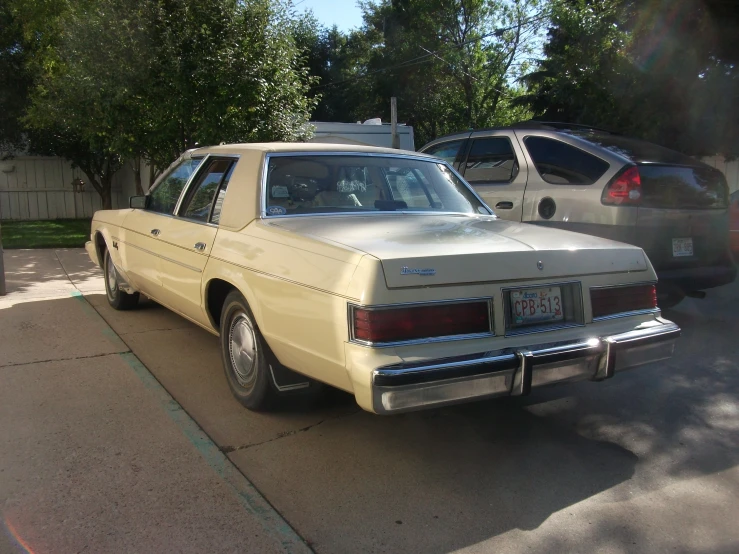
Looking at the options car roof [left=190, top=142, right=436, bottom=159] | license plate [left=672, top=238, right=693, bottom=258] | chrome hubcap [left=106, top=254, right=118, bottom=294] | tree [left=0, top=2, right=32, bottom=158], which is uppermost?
tree [left=0, top=2, right=32, bottom=158]

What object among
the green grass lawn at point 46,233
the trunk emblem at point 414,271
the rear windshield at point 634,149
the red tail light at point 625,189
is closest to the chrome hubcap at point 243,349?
the trunk emblem at point 414,271

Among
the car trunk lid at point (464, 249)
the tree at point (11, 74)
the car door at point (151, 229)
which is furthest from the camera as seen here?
the tree at point (11, 74)

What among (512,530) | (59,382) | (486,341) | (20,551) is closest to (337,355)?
(486,341)

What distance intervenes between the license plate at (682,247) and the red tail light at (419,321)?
334 cm

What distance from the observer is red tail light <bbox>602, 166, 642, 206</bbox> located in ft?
19.4

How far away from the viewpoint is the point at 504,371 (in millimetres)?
3326

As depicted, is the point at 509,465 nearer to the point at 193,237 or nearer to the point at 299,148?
the point at 299,148

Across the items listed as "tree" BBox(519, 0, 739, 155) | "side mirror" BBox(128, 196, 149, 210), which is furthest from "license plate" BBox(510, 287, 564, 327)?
"tree" BBox(519, 0, 739, 155)

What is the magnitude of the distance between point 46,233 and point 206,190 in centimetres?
1221

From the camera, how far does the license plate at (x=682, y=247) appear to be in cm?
600

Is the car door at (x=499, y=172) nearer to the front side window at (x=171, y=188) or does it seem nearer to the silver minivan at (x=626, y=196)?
the silver minivan at (x=626, y=196)

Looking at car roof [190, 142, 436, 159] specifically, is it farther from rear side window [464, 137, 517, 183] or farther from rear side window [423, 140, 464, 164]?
rear side window [423, 140, 464, 164]

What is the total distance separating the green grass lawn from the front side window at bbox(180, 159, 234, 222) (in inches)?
343

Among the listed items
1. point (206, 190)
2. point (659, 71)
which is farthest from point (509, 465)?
point (659, 71)
